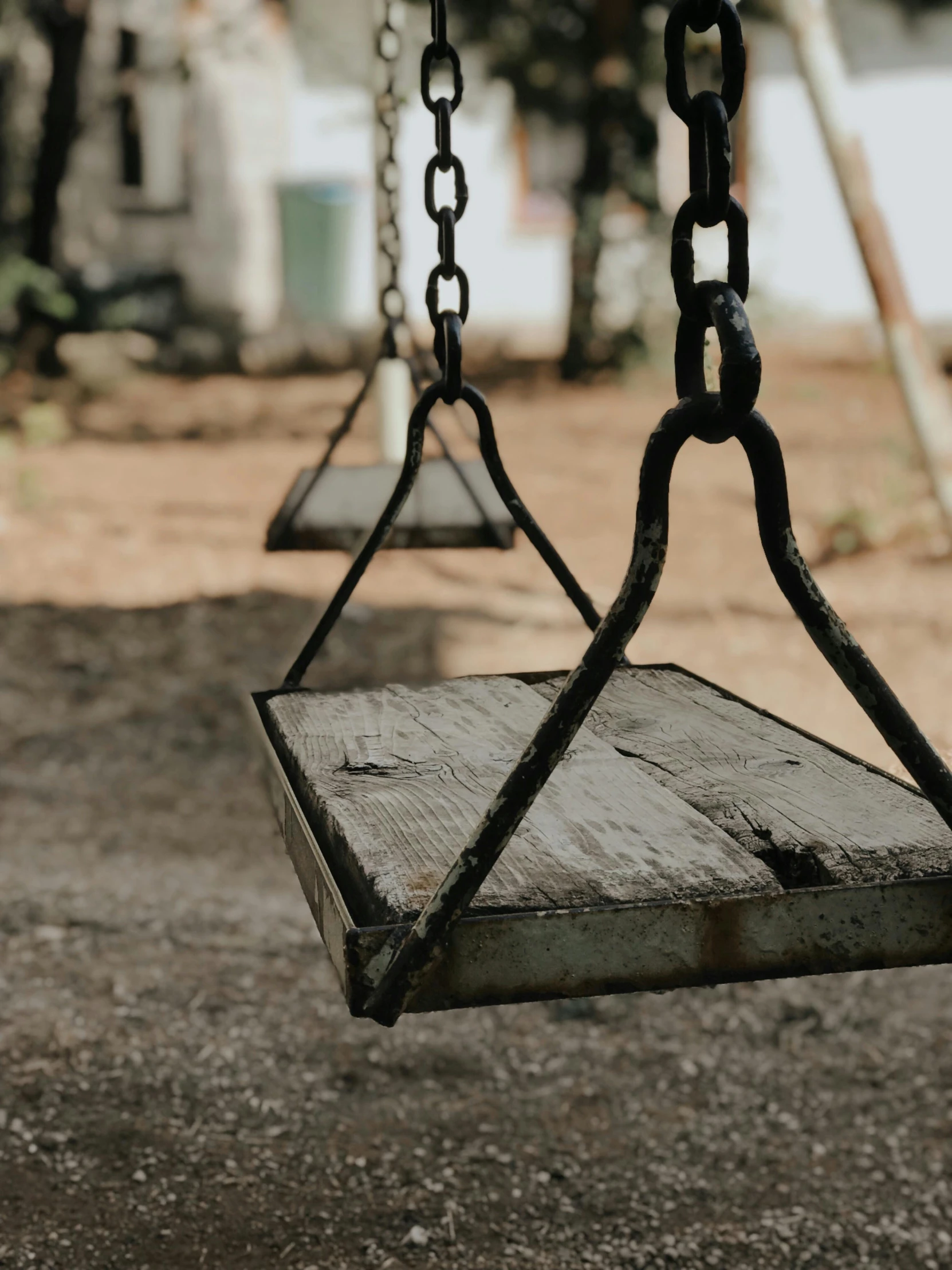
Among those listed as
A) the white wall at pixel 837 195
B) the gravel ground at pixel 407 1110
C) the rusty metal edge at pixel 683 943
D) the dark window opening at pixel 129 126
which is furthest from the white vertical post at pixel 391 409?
the dark window opening at pixel 129 126

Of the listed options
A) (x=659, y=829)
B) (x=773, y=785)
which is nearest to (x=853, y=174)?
(x=773, y=785)

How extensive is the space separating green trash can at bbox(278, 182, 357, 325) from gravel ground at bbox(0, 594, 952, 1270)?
386 inches

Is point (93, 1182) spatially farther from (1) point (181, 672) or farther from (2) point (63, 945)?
(1) point (181, 672)

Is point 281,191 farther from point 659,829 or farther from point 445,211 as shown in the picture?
point 659,829

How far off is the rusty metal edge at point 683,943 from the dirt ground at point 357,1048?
107 cm

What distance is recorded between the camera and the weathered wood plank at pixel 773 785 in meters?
1.10

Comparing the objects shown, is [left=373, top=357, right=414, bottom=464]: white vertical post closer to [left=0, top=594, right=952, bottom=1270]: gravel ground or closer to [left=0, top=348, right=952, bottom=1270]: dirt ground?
[left=0, top=348, right=952, bottom=1270]: dirt ground

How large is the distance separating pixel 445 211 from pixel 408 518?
0.93 metres

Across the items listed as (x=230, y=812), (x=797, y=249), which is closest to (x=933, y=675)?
(x=230, y=812)

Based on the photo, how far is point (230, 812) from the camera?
12.4ft

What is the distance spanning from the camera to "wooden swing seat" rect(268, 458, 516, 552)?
2402 millimetres

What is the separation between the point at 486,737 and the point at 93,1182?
1.02 meters

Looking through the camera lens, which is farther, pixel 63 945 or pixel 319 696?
pixel 63 945

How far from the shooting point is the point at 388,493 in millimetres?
2705
